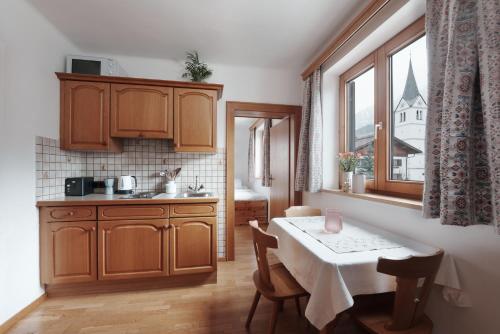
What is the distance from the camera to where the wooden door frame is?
2779mm

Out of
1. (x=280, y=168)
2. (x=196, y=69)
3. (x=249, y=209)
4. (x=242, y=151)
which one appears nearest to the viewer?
(x=196, y=69)

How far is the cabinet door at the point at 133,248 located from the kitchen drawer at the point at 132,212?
4cm

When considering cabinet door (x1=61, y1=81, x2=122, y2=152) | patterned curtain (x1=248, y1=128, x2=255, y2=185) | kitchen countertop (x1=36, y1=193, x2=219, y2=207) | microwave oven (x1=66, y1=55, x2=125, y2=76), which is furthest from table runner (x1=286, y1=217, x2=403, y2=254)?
patterned curtain (x1=248, y1=128, x2=255, y2=185)

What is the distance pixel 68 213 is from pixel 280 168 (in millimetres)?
2593

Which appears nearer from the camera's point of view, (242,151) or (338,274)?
(338,274)

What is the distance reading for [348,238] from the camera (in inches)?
53.2

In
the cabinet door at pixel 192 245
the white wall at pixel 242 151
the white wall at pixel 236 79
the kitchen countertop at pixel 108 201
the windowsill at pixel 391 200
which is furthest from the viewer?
the white wall at pixel 242 151

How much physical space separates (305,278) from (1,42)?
251 centimetres

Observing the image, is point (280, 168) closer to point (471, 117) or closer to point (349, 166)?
point (349, 166)

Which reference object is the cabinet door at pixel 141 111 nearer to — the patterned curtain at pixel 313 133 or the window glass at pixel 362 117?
the patterned curtain at pixel 313 133

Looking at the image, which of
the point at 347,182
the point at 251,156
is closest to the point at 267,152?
the point at 251,156

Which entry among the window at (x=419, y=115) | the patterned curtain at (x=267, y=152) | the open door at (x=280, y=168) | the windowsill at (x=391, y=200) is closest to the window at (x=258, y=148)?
the patterned curtain at (x=267, y=152)

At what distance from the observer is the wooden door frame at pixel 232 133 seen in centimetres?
278

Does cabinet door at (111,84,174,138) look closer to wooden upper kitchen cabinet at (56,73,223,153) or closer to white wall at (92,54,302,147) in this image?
wooden upper kitchen cabinet at (56,73,223,153)
